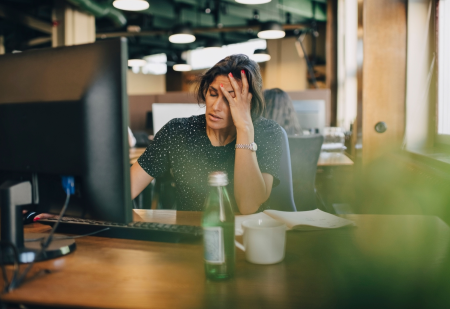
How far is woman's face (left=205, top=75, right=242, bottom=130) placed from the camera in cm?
138

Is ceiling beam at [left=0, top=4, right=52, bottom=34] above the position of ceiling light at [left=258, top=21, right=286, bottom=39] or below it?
above

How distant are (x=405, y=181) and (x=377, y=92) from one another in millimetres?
748

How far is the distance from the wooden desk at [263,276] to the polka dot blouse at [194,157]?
1.66ft

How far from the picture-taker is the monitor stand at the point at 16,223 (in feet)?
2.56

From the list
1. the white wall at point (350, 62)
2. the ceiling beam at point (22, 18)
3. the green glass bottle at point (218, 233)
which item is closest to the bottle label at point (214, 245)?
the green glass bottle at point (218, 233)

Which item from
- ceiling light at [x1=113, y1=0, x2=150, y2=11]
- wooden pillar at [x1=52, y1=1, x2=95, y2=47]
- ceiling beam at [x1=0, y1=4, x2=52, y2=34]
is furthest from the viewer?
ceiling beam at [x1=0, y1=4, x2=52, y2=34]

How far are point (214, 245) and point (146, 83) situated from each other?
462 inches

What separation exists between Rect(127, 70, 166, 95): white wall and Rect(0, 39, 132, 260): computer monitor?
10902 mm

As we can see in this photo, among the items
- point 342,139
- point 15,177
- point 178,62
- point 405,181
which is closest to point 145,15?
point 178,62

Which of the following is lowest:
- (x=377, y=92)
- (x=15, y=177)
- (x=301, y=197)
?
(x=301, y=197)

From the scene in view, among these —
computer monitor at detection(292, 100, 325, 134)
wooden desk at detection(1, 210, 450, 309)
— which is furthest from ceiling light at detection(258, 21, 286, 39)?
wooden desk at detection(1, 210, 450, 309)

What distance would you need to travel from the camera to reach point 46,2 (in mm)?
6414

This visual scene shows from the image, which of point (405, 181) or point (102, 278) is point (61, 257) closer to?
point (102, 278)

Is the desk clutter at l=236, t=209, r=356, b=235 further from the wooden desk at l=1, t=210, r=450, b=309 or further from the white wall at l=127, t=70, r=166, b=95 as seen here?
the white wall at l=127, t=70, r=166, b=95
